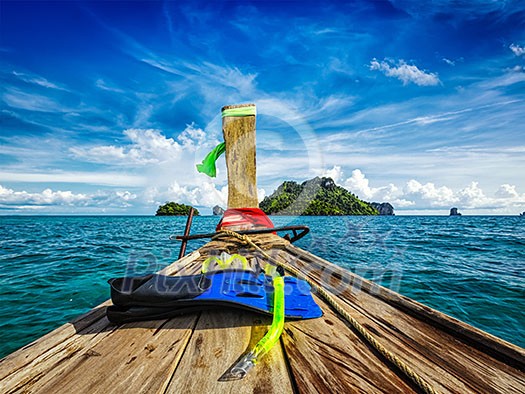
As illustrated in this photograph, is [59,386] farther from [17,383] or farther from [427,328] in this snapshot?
[427,328]

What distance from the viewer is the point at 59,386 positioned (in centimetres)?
110

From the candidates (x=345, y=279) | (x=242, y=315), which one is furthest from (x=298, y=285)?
(x=345, y=279)

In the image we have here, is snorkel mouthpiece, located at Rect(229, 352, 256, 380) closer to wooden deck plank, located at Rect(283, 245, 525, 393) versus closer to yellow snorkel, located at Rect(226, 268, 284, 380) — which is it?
yellow snorkel, located at Rect(226, 268, 284, 380)

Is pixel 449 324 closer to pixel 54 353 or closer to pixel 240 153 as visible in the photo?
pixel 54 353

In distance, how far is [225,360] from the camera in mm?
1267

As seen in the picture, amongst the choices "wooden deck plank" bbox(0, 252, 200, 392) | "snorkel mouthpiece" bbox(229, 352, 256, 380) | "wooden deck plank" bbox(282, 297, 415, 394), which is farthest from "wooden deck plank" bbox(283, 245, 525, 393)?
"wooden deck plank" bbox(0, 252, 200, 392)

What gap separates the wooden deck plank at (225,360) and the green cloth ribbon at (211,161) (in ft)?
10.3

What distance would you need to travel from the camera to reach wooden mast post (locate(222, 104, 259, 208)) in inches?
171

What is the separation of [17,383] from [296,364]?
120 cm

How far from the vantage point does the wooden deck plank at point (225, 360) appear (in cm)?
108

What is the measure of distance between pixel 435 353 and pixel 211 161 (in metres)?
3.91

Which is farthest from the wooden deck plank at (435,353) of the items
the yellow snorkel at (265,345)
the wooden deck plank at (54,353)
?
the wooden deck plank at (54,353)

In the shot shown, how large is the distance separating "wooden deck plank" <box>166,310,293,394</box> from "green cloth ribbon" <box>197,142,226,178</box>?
123 inches

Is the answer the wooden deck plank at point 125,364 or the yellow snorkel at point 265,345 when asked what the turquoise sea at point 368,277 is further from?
the yellow snorkel at point 265,345
